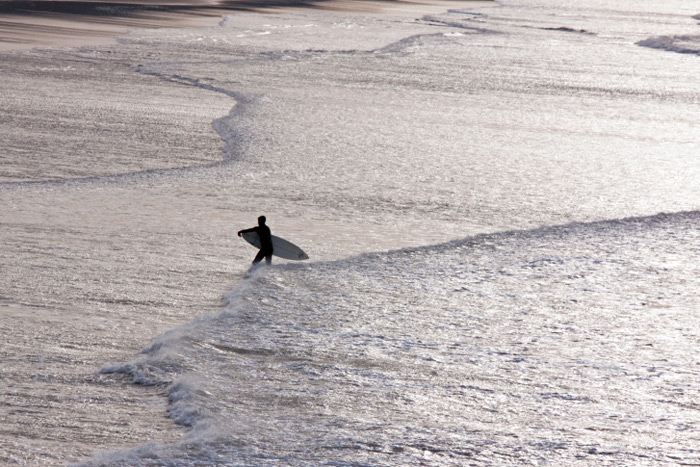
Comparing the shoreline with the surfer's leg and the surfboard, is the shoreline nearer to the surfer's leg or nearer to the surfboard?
the surfboard

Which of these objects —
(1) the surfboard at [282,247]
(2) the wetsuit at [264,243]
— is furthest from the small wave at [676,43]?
(2) the wetsuit at [264,243]

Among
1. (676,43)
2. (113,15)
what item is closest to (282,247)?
(113,15)

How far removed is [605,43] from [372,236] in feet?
92.3

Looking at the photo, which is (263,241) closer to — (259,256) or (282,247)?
(259,256)

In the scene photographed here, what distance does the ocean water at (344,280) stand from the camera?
16.3ft

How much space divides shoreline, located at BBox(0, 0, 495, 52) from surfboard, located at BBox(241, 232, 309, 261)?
54.4 ft

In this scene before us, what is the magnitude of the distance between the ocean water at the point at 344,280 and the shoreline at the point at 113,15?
25.4 feet

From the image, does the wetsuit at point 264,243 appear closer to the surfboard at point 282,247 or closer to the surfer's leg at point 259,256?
the surfer's leg at point 259,256

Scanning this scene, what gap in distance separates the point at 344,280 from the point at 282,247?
73 cm

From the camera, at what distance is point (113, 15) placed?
33.8 meters

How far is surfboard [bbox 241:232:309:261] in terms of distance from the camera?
787cm

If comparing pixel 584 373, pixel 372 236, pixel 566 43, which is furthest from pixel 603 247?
pixel 566 43

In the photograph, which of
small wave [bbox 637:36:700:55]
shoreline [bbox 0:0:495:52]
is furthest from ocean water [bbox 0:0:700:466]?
small wave [bbox 637:36:700:55]

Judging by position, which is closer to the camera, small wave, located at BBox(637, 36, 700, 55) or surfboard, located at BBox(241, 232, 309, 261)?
surfboard, located at BBox(241, 232, 309, 261)
